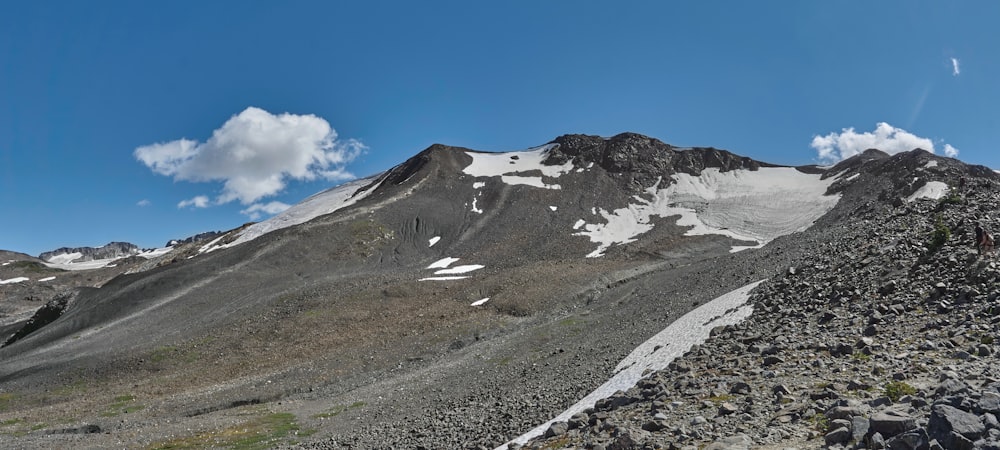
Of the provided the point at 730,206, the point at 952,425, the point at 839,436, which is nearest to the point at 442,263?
the point at 730,206

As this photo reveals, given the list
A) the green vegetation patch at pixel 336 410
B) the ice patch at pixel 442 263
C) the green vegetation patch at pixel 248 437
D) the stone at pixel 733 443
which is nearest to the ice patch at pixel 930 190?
the ice patch at pixel 442 263

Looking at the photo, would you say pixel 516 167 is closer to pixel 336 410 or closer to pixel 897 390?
pixel 336 410

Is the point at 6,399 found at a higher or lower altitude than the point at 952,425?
lower

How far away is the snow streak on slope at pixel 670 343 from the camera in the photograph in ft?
65.9

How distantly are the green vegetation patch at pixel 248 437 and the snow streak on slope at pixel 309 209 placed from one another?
7818 centimetres

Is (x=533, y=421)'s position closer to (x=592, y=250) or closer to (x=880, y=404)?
(x=880, y=404)

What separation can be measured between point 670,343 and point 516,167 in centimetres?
10609

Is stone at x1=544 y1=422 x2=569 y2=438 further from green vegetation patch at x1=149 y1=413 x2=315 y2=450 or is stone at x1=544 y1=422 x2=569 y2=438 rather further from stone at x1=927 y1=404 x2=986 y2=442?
green vegetation patch at x1=149 y1=413 x2=315 y2=450

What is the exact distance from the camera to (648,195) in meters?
115

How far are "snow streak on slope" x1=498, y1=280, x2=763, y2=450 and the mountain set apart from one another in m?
1.07

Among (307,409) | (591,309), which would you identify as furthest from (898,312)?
(591,309)

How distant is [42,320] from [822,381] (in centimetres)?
8966

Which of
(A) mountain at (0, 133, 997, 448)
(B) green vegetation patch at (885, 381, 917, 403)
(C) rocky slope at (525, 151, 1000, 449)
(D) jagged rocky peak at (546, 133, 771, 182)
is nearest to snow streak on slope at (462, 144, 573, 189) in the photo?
(A) mountain at (0, 133, 997, 448)

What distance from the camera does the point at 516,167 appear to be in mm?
129000
